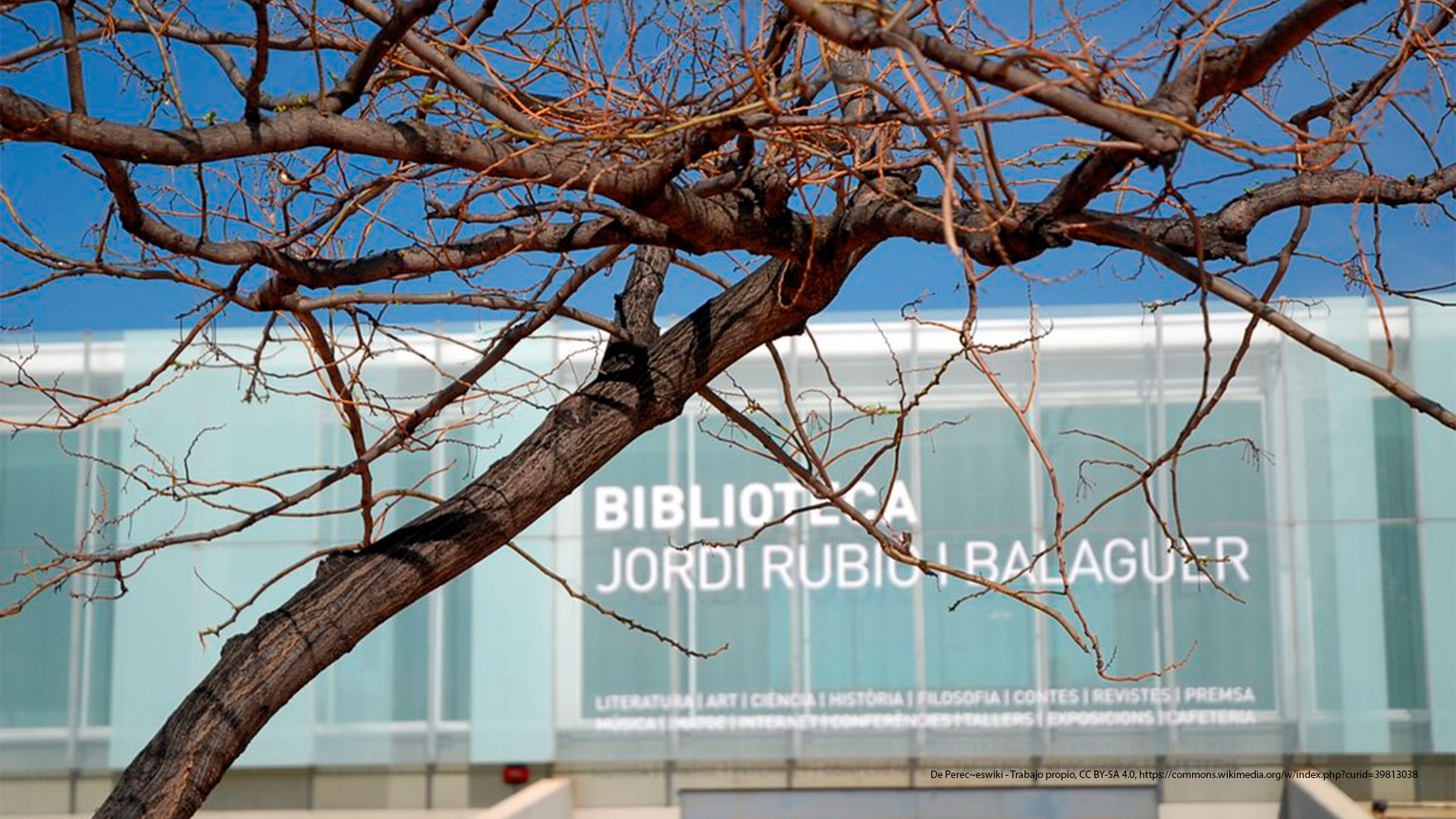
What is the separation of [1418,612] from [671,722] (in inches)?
234

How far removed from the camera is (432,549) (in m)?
3.51

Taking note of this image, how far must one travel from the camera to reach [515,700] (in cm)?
1200

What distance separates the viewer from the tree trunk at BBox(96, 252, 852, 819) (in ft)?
10.7

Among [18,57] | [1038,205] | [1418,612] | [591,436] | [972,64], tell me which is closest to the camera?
[972,64]

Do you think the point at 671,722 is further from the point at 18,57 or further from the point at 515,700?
the point at 18,57

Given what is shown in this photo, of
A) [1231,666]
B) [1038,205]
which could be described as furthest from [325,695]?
[1038,205]

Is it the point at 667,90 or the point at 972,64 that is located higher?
the point at 667,90

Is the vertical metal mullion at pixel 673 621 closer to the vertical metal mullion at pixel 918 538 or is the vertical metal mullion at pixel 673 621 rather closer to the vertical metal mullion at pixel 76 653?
the vertical metal mullion at pixel 918 538

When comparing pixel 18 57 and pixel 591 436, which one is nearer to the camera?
pixel 18 57

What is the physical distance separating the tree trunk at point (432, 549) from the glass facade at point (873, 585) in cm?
792

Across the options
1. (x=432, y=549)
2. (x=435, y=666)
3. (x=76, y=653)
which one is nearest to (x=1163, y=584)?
(x=435, y=666)

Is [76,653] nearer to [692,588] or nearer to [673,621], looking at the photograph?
[673,621]

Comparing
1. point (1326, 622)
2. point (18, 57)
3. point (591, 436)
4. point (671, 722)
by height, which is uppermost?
point (18, 57)

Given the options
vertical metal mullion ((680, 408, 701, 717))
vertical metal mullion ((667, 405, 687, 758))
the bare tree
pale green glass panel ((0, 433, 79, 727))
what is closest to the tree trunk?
the bare tree
